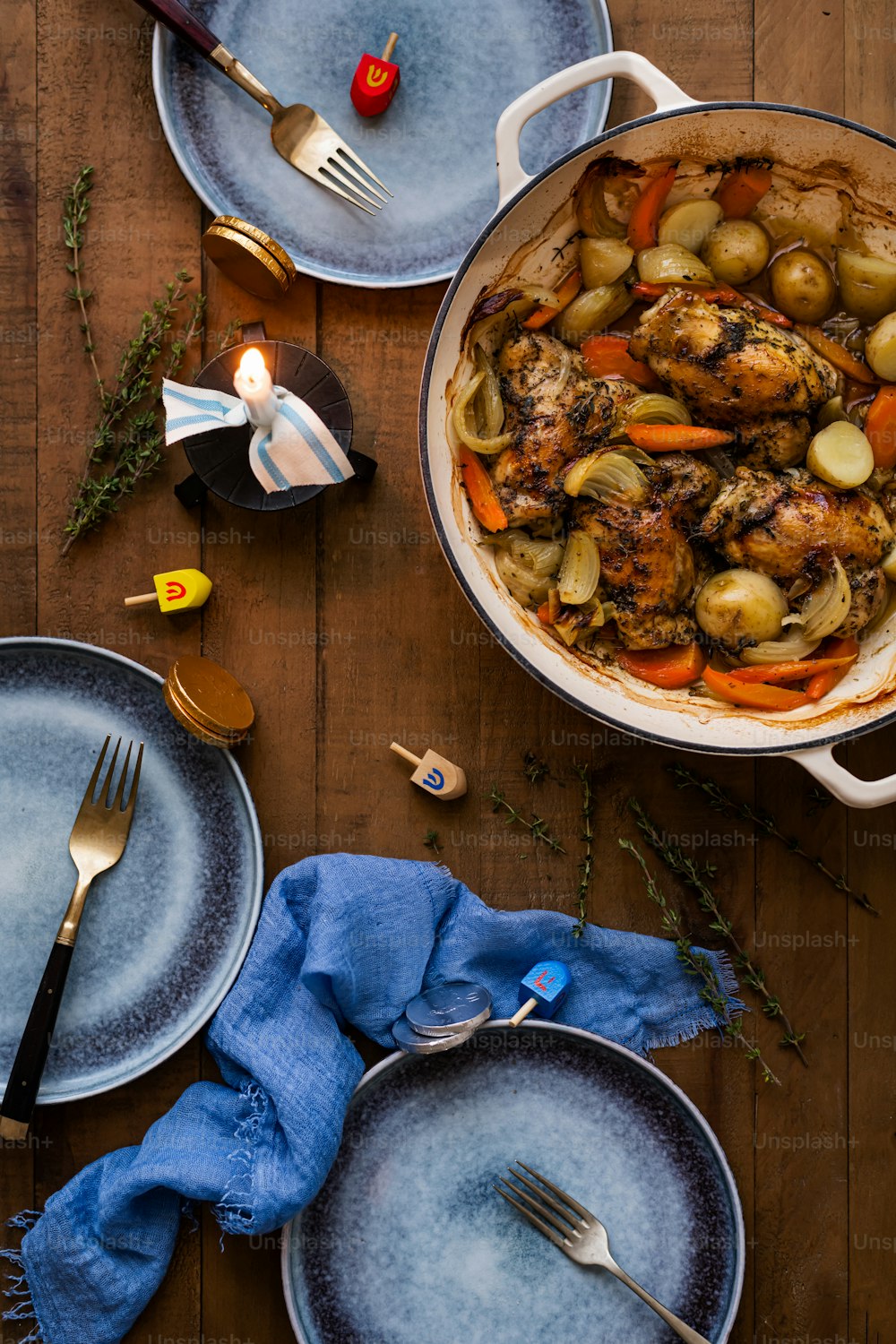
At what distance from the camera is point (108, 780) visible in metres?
1.92

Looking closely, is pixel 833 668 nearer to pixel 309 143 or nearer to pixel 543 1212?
pixel 543 1212

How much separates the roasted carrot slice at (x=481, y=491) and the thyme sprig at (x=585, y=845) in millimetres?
526

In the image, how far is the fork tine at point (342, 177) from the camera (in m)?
1.90

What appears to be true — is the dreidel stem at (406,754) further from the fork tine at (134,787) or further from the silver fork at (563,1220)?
the silver fork at (563,1220)

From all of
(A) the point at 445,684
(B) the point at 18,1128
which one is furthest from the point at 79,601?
(B) the point at 18,1128

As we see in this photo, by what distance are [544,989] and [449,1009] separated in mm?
186

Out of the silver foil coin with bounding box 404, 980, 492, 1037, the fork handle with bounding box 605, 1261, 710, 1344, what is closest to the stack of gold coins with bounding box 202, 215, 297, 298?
the silver foil coin with bounding box 404, 980, 492, 1037

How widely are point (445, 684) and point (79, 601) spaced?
0.76 metres

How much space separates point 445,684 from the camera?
1996 millimetres

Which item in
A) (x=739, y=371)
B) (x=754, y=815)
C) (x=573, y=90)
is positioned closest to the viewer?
(x=573, y=90)

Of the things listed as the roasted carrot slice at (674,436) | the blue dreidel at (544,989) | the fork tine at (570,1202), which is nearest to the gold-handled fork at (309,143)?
the roasted carrot slice at (674,436)

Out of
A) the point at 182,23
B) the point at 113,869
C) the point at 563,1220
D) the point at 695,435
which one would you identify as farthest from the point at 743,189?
the point at 563,1220

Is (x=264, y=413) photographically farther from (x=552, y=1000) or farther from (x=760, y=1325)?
(x=760, y=1325)

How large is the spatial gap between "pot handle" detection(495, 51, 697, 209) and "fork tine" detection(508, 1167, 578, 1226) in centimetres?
180
